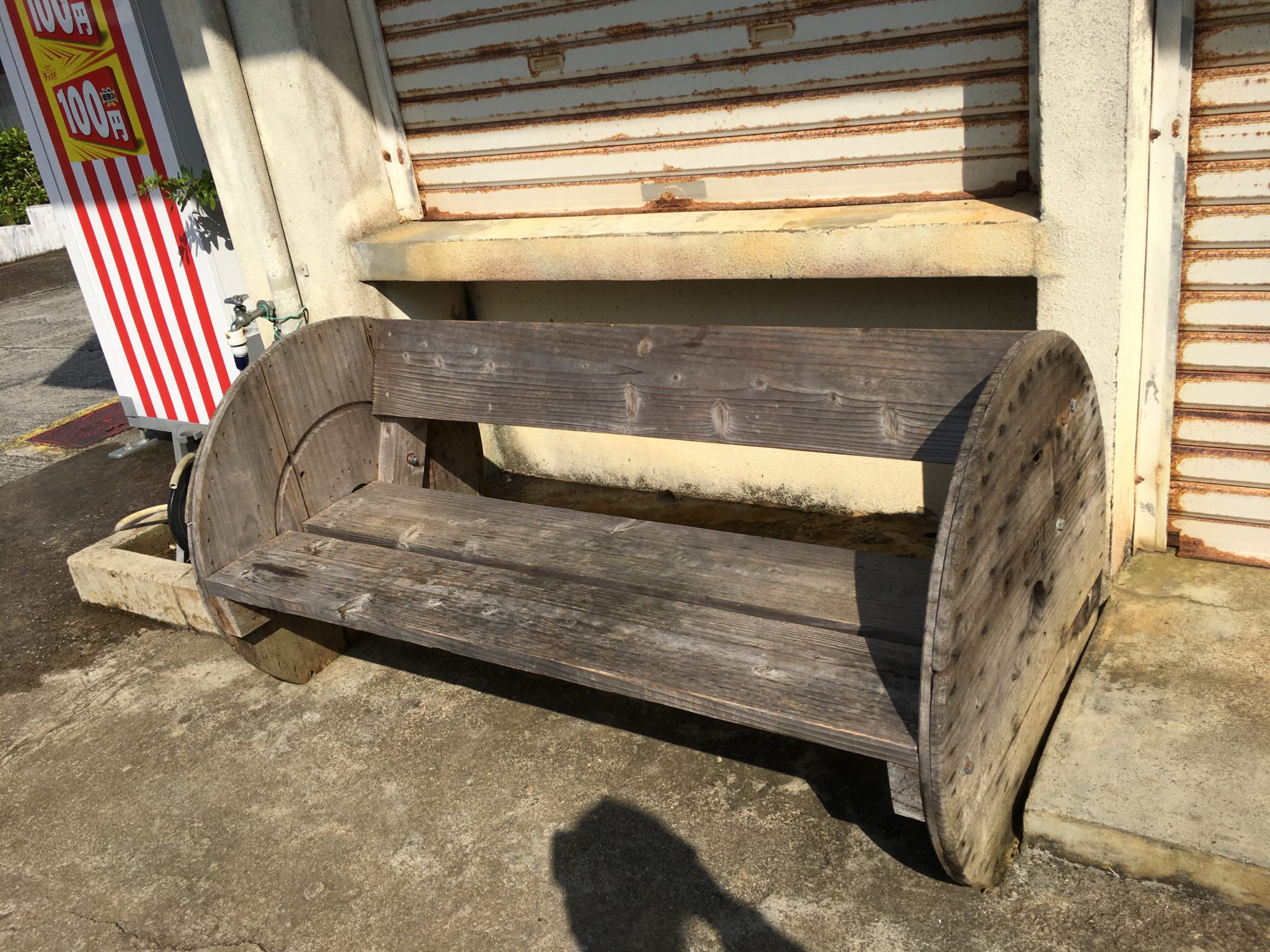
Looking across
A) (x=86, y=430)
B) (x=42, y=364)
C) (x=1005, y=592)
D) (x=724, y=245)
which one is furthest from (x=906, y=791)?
(x=42, y=364)

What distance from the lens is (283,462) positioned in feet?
11.6

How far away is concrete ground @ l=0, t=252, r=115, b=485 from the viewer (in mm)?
6941

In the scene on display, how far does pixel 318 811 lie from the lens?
308 cm

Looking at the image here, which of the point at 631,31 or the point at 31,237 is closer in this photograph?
the point at 631,31

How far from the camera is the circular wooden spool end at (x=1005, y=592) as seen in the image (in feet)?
6.72

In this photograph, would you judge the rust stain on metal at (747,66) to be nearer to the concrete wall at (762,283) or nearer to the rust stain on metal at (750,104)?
the rust stain on metal at (750,104)

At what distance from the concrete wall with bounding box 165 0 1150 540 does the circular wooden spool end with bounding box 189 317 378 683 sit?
2.77 feet

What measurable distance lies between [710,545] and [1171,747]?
1.29m

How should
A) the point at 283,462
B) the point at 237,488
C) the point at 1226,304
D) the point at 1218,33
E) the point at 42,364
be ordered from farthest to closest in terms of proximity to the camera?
the point at 42,364 < the point at 283,462 < the point at 237,488 < the point at 1226,304 < the point at 1218,33

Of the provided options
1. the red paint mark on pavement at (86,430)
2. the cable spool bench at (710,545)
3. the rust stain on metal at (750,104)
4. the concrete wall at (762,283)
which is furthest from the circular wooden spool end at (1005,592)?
the red paint mark on pavement at (86,430)

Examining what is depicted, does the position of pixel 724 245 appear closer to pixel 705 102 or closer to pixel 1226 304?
pixel 705 102

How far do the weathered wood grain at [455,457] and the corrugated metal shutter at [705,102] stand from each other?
0.92 metres

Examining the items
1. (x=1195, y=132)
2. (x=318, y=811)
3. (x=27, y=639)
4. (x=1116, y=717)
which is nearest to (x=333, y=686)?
(x=318, y=811)

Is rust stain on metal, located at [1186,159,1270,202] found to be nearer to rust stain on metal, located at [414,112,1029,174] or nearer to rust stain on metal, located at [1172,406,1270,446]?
rust stain on metal, located at [414,112,1029,174]
